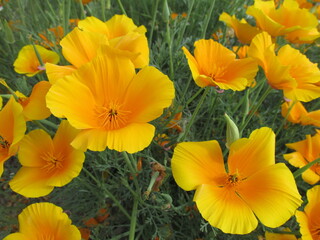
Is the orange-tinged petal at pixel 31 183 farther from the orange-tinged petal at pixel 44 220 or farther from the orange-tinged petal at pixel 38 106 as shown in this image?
the orange-tinged petal at pixel 38 106

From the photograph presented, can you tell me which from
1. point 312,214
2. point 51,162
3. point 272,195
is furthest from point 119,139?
point 312,214

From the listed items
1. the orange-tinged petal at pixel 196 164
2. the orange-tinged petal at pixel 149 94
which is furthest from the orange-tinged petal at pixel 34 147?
the orange-tinged petal at pixel 196 164

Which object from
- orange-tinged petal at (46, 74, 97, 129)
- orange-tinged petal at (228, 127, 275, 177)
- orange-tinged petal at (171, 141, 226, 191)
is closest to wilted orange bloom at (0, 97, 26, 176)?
orange-tinged petal at (46, 74, 97, 129)

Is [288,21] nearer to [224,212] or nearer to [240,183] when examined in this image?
[240,183]

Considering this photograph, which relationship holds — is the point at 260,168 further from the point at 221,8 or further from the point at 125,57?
the point at 221,8

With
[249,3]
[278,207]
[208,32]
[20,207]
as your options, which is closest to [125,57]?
[278,207]

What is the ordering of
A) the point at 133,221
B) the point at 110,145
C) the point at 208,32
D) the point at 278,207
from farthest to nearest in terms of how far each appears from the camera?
the point at 208,32 < the point at 133,221 < the point at 278,207 < the point at 110,145

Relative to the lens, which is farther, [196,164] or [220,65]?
[220,65]
